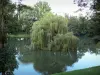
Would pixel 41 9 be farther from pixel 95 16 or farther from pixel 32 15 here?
pixel 95 16

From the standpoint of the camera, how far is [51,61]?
1684 cm

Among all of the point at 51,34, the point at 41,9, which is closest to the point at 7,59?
the point at 51,34

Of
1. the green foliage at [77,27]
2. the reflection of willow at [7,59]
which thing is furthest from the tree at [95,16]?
the green foliage at [77,27]

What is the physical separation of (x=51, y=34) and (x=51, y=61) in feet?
18.4

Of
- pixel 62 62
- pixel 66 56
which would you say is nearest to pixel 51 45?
pixel 66 56

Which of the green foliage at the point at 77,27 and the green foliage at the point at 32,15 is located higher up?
the green foliage at the point at 32,15

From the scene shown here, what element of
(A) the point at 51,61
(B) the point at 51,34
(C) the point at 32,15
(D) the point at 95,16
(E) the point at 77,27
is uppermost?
(C) the point at 32,15

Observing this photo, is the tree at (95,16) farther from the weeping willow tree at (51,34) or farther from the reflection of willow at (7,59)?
the weeping willow tree at (51,34)

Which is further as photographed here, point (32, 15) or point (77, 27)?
point (32, 15)

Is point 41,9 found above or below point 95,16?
above

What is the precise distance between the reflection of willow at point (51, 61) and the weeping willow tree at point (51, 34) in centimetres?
105

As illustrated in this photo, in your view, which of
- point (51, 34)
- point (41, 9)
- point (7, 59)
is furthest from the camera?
point (41, 9)

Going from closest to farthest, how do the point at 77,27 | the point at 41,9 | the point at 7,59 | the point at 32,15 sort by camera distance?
the point at 7,59, the point at 77,27, the point at 32,15, the point at 41,9

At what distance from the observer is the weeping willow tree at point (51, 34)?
21.1 meters
